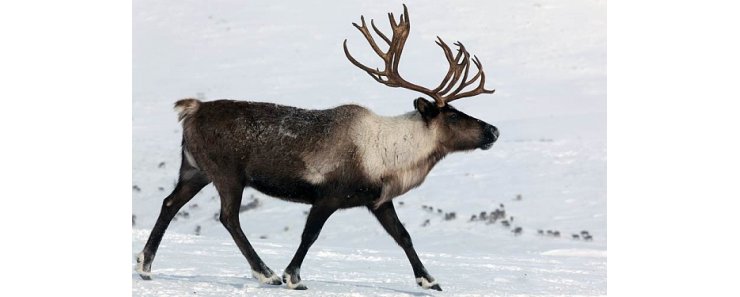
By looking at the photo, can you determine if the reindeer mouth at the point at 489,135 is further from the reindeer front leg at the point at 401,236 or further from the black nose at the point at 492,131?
the reindeer front leg at the point at 401,236

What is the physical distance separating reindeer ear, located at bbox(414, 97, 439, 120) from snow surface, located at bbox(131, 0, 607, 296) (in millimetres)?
974

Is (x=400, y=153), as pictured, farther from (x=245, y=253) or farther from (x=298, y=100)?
(x=298, y=100)

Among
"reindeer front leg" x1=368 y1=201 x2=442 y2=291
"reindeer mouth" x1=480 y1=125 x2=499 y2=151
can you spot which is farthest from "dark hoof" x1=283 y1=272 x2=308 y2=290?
"reindeer mouth" x1=480 y1=125 x2=499 y2=151

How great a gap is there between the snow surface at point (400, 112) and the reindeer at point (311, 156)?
378mm

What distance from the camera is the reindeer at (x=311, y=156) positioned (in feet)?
20.4

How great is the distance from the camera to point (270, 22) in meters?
14.1

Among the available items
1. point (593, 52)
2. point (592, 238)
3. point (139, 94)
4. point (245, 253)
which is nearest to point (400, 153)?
point (245, 253)

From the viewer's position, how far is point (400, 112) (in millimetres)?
11180

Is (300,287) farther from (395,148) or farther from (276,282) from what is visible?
(395,148)

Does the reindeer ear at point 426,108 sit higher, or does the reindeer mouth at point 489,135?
the reindeer ear at point 426,108

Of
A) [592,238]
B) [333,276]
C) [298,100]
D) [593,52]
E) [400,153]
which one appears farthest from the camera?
[593,52]

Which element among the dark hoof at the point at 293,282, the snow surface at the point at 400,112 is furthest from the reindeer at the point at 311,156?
the snow surface at the point at 400,112

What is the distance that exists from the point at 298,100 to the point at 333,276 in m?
5.47

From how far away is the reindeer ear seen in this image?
6445 millimetres
